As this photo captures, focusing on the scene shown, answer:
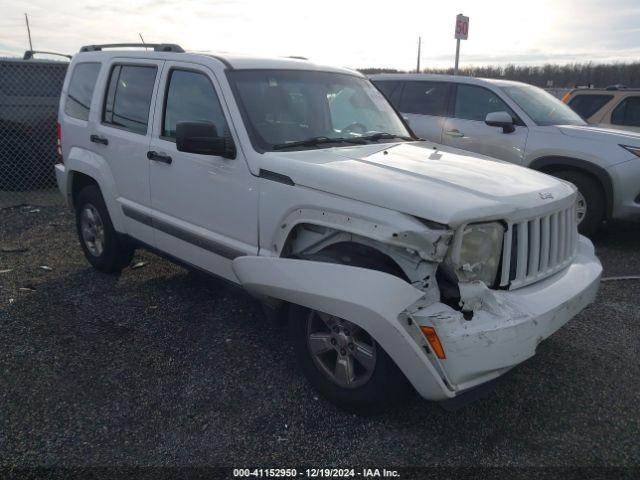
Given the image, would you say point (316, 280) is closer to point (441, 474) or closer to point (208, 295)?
point (441, 474)

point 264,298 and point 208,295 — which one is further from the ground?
point 264,298

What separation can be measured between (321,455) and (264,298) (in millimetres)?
949

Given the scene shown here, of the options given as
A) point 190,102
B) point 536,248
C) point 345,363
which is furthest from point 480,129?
point 345,363

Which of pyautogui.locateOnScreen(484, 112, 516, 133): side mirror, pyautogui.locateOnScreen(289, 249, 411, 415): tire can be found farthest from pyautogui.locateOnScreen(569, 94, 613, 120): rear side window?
pyautogui.locateOnScreen(289, 249, 411, 415): tire

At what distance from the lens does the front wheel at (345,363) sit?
2846 mm

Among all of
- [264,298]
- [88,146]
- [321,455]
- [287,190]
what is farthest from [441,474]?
[88,146]

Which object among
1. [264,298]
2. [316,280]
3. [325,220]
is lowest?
[264,298]

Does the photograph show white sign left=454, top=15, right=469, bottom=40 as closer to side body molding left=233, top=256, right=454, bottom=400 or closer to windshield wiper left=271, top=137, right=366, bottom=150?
windshield wiper left=271, top=137, right=366, bottom=150

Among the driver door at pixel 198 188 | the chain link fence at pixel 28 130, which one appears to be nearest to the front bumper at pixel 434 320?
the driver door at pixel 198 188

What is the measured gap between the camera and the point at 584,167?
6305mm

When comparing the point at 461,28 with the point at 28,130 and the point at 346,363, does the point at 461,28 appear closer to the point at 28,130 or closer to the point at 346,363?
the point at 28,130

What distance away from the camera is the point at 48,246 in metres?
6.18

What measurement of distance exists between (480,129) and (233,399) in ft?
16.8

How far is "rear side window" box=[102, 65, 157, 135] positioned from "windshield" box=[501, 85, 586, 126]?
4.63m
